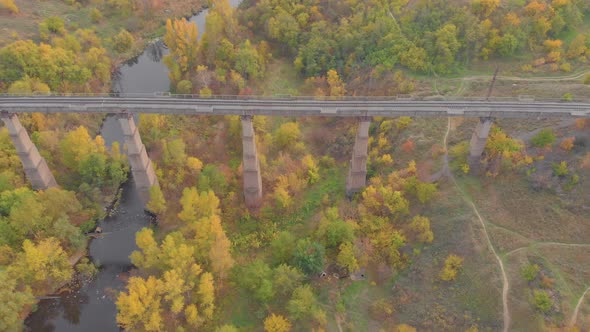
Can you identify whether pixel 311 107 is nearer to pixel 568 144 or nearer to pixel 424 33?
pixel 568 144

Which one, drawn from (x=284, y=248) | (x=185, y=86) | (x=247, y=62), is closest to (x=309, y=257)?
(x=284, y=248)

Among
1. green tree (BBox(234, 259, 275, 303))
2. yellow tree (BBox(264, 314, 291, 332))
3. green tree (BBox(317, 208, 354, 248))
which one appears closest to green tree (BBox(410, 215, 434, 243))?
green tree (BBox(317, 208, 354, 248))

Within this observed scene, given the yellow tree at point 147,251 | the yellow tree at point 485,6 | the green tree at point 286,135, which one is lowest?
the yellow tree at point 147,251

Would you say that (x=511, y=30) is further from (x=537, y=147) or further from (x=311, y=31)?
(x=311, y=31)

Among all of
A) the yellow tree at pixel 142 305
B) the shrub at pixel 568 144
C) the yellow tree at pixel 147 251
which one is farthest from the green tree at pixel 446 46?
the yellow tree at pixel 142 305

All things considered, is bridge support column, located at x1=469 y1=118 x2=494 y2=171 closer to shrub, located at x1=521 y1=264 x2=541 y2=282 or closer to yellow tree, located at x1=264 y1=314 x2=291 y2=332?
shrub, located at x1=521 y1=264 x2=541 y2=282

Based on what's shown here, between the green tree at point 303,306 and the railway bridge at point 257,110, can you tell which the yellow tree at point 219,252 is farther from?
the railway bridge at point 257,110
